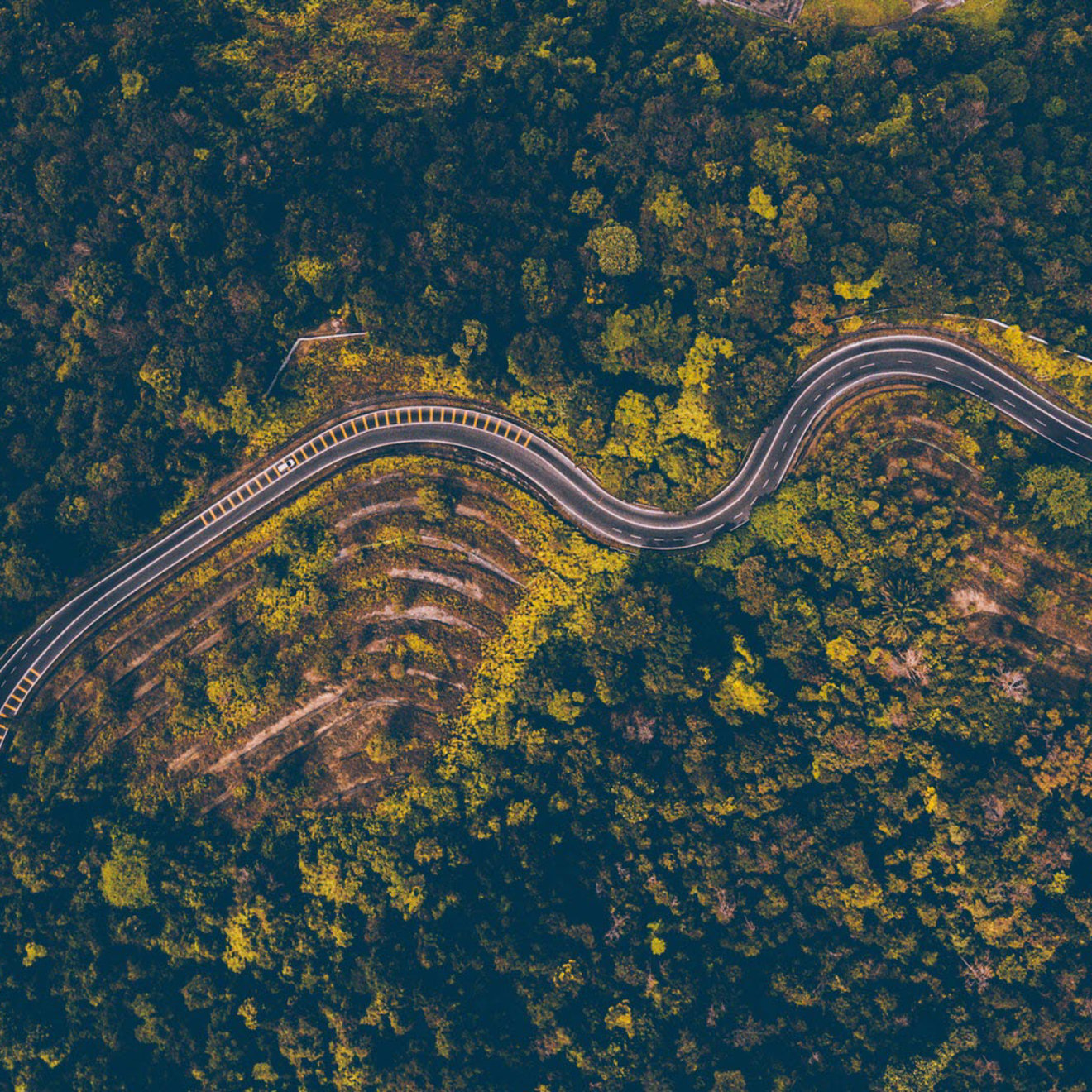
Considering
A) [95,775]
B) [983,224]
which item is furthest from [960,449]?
[95,775]

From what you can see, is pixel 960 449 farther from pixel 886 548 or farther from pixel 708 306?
pixel 708 306

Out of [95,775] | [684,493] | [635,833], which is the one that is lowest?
[635,833]

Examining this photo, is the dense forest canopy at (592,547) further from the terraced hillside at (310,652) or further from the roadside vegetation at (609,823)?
the terraced hillside at (310,652)

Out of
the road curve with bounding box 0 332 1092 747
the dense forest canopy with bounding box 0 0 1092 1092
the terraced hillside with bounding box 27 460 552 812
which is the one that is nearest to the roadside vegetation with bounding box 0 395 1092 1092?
the terraced hillside with bounding box 27 460 552 812

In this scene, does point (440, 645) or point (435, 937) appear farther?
point (440, 645)

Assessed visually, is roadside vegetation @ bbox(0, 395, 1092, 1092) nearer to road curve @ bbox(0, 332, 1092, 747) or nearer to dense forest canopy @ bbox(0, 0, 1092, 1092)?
dense forest canopy @ bbox(0, 0, 1092, 1092)

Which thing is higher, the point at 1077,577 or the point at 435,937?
the point at 1077,577

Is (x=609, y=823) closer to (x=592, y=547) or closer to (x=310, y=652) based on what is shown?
(x=592, y=547)
